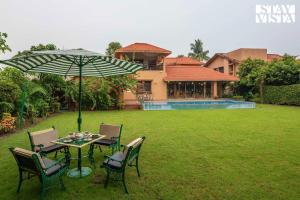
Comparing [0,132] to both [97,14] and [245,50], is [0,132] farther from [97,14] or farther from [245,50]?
[245,50]

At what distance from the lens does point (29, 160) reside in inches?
164

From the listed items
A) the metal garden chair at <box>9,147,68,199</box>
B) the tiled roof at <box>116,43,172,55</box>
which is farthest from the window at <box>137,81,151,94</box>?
the metal garden chair at <box>9,147,68,199</box>

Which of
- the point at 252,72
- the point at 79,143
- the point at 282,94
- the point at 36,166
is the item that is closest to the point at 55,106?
the point at 79,143

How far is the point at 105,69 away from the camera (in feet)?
21.7

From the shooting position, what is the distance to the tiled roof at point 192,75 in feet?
96.9

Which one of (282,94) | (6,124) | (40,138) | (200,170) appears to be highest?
(282,94)

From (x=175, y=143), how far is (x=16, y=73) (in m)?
11.4

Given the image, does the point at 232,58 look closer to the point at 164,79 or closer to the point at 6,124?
the point at 164,79

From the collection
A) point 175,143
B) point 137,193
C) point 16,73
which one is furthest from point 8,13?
point 137,193

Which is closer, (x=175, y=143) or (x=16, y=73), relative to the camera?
(x=175, y=143)

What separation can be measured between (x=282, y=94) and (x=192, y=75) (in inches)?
430

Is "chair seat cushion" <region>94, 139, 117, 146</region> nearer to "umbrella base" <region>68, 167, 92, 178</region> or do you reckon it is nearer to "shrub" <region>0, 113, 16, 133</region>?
"umbrella base" <region>68, 167, 92, 178</region>

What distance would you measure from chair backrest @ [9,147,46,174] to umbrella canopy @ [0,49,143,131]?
1550mm

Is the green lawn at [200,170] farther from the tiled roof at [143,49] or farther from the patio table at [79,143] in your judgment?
the tiled roof at [143,49]
